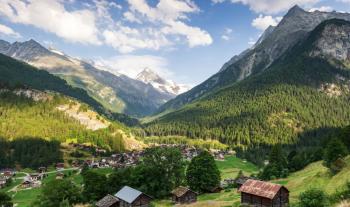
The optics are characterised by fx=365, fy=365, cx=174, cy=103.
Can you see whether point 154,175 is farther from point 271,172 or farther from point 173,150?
point 271,172

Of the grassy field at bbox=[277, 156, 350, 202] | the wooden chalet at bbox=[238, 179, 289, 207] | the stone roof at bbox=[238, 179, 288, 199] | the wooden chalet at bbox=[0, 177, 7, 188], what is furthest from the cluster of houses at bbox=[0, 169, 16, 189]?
the grassy field at bbox=[277, 156, 350, 202]

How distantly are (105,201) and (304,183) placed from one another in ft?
180

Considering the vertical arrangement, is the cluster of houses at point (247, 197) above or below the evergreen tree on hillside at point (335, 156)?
below

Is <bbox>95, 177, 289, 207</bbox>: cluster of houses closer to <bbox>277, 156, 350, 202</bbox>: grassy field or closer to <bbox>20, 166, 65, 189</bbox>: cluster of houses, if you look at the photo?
<bbox>277, 156, 350, 202</bbox>: grassy field

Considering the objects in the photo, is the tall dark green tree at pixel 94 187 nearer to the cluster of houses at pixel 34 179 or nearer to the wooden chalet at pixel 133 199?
the wooden chalet at pixel 133 199

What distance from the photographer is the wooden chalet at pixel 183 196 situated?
10406cm

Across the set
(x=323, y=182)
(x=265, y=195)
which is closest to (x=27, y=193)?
(x=265, y=195)

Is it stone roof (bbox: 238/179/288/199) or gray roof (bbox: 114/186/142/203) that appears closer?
stone roof (bbox: 238/179/288/199)

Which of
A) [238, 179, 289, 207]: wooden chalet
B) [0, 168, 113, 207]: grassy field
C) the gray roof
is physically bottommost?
[0, 168, 113, 207]: grassy field

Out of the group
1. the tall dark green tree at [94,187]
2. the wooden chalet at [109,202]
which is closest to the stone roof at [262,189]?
the wooden chalet at [109,202]

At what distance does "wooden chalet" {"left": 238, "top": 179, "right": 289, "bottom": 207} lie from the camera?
8194cm

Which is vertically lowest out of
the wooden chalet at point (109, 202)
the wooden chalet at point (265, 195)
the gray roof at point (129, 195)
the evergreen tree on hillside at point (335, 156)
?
the wooden chalet at point (109, 202)

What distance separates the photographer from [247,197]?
285 feet

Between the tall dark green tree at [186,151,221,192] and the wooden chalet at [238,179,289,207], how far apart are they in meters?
31.4
